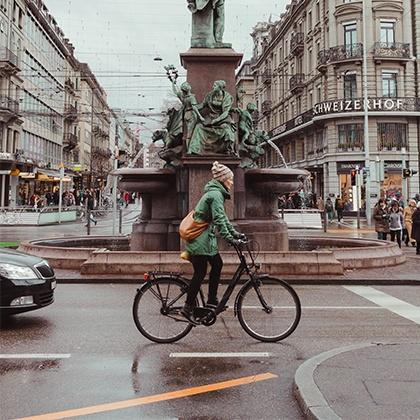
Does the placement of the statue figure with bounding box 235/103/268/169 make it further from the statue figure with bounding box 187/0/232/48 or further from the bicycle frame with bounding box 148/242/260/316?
the bicycle frame with bounding box 148/242/260/316

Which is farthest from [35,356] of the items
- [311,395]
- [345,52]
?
[345,52]

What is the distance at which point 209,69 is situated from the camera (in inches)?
548

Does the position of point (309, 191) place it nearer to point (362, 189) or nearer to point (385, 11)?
point (362, 189)

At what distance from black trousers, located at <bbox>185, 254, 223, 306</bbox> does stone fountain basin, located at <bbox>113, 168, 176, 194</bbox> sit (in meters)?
7.51

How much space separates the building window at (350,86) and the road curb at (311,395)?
44705mm

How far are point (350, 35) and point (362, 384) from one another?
4728 centimetres

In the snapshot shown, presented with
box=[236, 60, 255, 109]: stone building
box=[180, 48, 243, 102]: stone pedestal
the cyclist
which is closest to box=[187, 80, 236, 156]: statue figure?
box=[180, 48, 243, 102]: stone pedestal

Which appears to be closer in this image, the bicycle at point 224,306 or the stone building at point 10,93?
the bicycle at point 224,306

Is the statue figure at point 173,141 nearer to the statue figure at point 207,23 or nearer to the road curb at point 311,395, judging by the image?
the statue figure at point 207,23

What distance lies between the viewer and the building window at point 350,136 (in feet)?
149

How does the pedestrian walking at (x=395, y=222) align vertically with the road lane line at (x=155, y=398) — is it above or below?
above

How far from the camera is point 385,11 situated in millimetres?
45625

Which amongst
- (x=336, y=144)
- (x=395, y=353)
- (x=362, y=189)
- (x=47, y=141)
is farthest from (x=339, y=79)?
(x=395, y=353)

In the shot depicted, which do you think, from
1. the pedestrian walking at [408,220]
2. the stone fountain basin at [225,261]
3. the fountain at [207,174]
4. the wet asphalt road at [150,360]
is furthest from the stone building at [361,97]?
the wet asphalt road at [150,360]
